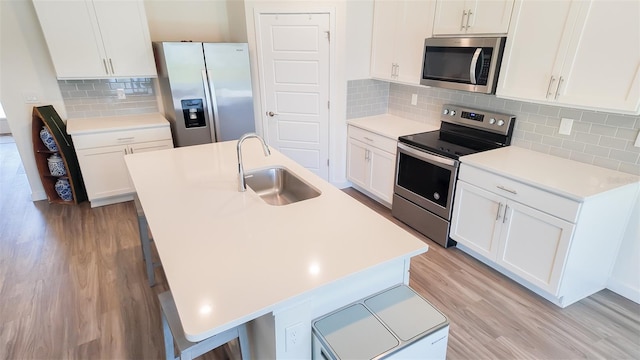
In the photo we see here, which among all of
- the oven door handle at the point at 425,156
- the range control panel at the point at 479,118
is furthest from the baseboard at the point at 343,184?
the range control panel at the point at 479,118

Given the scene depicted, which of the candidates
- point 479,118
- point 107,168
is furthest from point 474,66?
point 107,168

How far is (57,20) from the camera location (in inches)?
127

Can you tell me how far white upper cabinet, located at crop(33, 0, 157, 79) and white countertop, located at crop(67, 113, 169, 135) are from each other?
485mm

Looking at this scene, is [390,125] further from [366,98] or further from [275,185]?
[275,185]

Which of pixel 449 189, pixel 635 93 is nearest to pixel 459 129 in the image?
pixel 449 189

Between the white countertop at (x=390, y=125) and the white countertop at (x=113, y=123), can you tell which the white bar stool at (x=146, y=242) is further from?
the white countertop at (x=390, y=125)

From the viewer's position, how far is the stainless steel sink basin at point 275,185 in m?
2.28

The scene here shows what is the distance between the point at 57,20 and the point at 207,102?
4.94ft

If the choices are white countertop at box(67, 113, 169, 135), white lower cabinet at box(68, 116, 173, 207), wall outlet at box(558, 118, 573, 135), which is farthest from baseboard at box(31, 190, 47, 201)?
wall outlet at box(558, 118, 573, 135)

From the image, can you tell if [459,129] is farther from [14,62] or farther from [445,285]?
[14,62]

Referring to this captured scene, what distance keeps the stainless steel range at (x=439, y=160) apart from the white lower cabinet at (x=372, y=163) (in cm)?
18

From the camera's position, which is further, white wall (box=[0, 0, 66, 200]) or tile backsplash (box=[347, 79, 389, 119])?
tile backsplash (box=[347, 79, 389, 119])

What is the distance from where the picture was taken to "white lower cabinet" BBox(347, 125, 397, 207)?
11.5ft

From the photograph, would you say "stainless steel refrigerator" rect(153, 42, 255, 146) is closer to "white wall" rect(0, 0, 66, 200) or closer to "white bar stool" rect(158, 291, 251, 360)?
"white wall" rect(0, 0, 66, 200)
